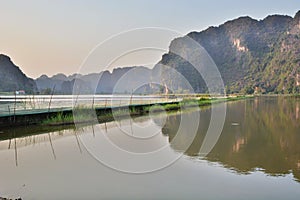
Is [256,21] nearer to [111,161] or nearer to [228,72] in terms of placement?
[228,72]

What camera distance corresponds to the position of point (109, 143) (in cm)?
802

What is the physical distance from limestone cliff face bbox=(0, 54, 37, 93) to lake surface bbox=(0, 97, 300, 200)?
125ft

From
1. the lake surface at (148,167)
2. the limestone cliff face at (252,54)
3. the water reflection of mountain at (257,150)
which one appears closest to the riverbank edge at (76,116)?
the lake surface at (148,167)

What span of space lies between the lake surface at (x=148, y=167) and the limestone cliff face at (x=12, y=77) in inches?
1502

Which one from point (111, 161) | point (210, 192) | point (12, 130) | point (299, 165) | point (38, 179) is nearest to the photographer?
point (210, 192)

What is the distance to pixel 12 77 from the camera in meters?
47.5

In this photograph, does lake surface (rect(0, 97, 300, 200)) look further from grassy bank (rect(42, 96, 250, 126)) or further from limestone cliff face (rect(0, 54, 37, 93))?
limestone cliff face (rect(0, 54, 37, 93))

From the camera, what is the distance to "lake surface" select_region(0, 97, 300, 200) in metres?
4.16

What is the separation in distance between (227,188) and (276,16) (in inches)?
4818

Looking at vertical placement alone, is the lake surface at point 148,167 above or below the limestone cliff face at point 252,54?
below

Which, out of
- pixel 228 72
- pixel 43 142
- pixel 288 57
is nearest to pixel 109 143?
pixel 43 142

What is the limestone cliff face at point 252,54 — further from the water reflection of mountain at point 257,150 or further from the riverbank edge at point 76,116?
the water reflection of mountain at point 257,150

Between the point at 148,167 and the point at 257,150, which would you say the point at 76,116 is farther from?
the point at 257,150

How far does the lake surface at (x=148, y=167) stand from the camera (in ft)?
13.6
